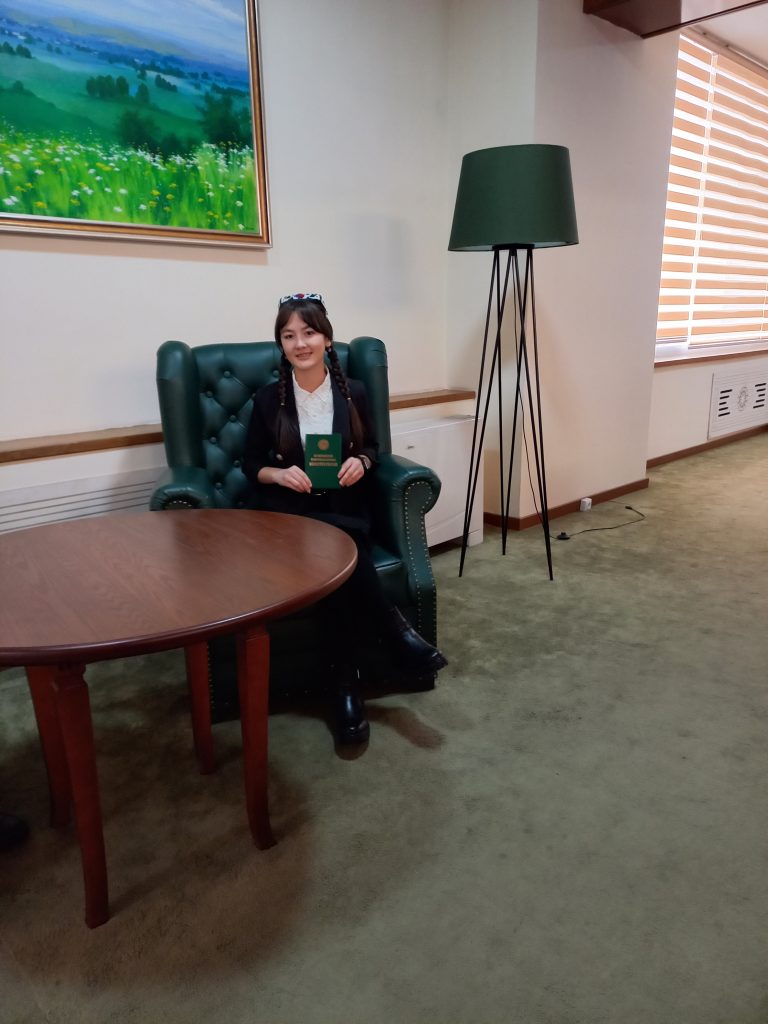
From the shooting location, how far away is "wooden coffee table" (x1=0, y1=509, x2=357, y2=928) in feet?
3.40

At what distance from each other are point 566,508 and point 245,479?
81.6 inches

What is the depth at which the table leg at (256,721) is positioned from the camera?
1.28 metres

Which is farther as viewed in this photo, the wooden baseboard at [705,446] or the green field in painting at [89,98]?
the wooden baseboard at [705,446]

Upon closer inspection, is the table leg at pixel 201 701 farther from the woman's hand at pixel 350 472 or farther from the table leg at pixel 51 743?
the woman's hand at pixel 350 472

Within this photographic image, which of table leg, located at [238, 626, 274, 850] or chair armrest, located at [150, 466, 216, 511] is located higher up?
chair armrest, located at [150, 466, 216, 511]

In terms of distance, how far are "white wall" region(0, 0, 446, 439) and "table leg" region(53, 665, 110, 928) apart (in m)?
1.36

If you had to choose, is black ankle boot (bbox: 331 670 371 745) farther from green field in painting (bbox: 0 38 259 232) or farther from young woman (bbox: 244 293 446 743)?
green field in painting (bbox: 0 38 259 232)

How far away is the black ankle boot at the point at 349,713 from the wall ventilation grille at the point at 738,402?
14.7 ft

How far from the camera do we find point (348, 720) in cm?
174

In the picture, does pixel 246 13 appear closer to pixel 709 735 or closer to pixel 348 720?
pixel 348 720

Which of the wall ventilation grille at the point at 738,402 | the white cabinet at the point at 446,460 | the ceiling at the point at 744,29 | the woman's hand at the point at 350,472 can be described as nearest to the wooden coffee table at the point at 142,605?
the woman's hand at the point at 350,472

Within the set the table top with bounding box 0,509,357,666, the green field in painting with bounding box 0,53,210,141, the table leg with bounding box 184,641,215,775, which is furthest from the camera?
the green field in painting with bounding box 0,53,210,141

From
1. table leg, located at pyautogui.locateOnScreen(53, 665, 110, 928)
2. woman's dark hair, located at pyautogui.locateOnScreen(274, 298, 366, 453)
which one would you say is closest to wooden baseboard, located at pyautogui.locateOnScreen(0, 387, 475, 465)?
woman's dark hair, located at pyautogui.locateOnScreen(274, 298, 366, 453)

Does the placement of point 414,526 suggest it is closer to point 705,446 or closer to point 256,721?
point 256,721
